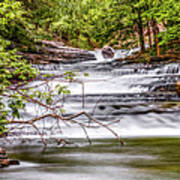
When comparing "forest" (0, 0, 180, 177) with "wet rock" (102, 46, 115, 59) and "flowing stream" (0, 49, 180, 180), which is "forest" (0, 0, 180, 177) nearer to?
"flowing stream" (0, 49, 180, 180)

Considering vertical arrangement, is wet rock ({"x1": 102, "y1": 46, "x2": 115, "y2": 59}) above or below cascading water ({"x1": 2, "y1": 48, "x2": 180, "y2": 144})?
above

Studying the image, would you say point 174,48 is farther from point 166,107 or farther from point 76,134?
point 76,134

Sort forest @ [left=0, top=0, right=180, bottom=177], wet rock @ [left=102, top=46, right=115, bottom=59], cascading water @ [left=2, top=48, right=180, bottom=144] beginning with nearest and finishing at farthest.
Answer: forest @ [left=0, top=0, right=180, bottom=177] → cascading water @ [left=2, top=48, right=180, bottom=144] → wet rock @ [left=102, top=46, right=115, bottom=59]

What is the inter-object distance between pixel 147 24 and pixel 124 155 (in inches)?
532

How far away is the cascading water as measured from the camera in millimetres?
7230

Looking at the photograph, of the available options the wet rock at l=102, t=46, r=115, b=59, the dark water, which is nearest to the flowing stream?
the dark water

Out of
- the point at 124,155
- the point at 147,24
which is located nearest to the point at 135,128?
the point at 124,155

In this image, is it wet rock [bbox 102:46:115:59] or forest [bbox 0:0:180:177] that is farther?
wet rock [bbox 102:46:115:59]

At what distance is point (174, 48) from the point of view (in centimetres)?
1557

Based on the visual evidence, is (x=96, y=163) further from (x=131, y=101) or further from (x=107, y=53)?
(x=107, y=53)

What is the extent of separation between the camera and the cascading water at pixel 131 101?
7230 mm

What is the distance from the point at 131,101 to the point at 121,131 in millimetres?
1559

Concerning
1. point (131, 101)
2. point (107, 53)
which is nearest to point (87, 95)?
point (131, 101)

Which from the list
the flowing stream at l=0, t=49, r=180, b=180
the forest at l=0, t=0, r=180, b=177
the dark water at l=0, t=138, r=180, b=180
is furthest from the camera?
the forest at l=0, t=0, r=180, b=177
